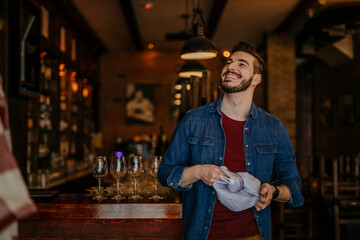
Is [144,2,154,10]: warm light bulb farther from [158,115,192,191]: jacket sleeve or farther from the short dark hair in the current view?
[158,115,192,191]: jacket sleeve

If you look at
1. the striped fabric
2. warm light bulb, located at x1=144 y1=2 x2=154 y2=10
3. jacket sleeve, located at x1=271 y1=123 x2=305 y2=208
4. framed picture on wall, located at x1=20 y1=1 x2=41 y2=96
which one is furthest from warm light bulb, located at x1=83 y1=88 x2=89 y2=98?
the striped fabric

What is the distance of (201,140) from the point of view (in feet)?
5.97

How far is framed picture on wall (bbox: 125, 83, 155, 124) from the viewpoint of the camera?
8523 mm

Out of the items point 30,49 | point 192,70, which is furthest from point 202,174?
point 192,70

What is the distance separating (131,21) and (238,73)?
4.66m

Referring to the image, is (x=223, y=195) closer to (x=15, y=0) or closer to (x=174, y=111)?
(x=15, y=0)

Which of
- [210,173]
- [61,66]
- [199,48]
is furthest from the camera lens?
[61,66]

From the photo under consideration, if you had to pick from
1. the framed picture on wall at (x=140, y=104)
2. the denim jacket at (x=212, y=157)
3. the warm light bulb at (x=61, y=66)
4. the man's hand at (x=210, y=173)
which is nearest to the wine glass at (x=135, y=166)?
the denim jacket at (x=212, y=157)

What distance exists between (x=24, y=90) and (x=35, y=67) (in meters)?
0.36

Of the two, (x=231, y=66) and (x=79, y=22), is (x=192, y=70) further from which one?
(x=231, y=66)

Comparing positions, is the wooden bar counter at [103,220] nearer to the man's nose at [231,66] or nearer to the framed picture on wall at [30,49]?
the man's nose at [231,66]

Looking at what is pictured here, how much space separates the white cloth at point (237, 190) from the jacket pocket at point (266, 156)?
0.20 meters

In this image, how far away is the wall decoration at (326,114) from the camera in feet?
25.4

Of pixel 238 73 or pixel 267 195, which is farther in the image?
pixel 238 73
